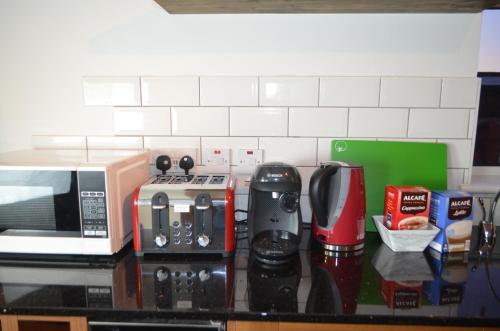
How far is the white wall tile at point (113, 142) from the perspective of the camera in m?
1.34

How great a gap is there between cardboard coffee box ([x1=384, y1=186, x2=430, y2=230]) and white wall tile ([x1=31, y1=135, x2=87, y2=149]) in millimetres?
1181

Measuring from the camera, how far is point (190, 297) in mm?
832

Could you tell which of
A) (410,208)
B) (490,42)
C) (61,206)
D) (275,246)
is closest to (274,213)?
(275,246)

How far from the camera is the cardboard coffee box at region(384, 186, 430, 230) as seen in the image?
42.0 inches

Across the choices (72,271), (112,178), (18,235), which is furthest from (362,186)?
(18,235)

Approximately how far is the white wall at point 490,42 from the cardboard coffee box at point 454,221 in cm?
65

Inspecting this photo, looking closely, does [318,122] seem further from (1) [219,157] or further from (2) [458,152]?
(2) [458,152]

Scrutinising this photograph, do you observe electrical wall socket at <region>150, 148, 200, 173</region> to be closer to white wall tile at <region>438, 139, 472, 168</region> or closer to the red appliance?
the red appliance

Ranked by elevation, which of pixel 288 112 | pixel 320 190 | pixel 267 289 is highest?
pixel 288 112

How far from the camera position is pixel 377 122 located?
1286mm

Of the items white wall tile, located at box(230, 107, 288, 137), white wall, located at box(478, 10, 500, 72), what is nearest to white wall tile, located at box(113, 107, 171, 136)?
white wall tile, located at box(230, 107, 288, 137)

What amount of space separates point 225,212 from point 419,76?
884 mm

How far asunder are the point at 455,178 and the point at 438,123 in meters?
0.23

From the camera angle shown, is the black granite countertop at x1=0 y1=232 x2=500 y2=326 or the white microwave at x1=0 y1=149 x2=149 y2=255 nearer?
the black granite countertop at x1=0 y1=232 x2=500 y2=326
